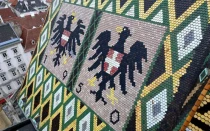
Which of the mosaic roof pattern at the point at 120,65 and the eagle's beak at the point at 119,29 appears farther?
the eagle's beak at the point at 119,29

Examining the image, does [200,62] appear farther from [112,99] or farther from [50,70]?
[50,70]

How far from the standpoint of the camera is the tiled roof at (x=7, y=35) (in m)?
18.1

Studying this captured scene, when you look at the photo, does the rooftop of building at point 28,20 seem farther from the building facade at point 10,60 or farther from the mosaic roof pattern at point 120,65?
the mosaic roof pattern at point 120,65

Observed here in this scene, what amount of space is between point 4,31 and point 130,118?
15.4 meters

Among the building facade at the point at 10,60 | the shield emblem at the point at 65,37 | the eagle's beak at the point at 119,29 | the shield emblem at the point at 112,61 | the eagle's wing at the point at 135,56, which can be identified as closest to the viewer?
the eagle's wing at the point at 135,56

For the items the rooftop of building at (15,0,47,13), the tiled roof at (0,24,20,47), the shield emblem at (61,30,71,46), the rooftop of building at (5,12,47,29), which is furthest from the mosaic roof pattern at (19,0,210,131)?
the rooftop of building at (15,0,47,13)

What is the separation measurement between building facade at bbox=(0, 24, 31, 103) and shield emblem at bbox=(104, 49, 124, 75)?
12806mm

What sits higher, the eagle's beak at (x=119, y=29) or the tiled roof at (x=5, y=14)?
the eagle's beak at (x=119, y=29)

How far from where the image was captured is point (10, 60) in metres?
18.9

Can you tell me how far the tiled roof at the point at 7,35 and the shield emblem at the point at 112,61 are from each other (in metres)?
12.8

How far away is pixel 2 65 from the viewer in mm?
18562

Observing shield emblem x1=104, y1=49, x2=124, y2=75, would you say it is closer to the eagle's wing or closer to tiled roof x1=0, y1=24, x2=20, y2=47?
the eagle's wing

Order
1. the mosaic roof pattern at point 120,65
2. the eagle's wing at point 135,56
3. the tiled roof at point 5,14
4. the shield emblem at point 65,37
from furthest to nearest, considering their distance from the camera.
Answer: the tiled roof at point 5,14 < the shield emblem at point 65,37 < the eagle's wing at point 135,56 < the mosaic roof pattern at point 120,65

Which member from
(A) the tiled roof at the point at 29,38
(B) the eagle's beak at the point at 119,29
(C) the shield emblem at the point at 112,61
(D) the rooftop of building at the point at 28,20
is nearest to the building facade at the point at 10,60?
(A) the tiled roof at the point at 29,38
